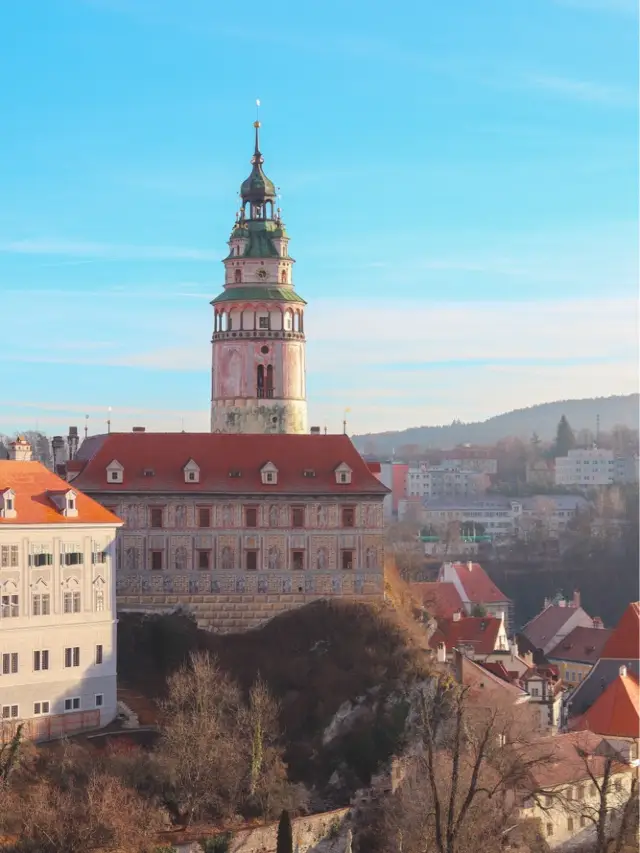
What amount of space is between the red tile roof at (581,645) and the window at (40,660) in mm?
56520

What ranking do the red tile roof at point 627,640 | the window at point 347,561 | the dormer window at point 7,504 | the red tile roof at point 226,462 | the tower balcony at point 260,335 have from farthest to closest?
the red tile roof at point 627,640 → the tower balcony at point 260,335 → the red tile roof at point 226,462 → the window at point 347,561 → the dormer window at point 7,504

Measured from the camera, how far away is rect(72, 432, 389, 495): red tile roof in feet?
278

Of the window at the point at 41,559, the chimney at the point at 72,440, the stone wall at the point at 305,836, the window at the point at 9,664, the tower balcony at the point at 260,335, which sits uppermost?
the tower balcony at the point at 260,335

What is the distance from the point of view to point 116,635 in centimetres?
7812

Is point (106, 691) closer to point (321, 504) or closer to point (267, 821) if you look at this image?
point (267, 821)

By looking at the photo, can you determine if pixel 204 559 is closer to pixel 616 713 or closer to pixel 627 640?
pixel 616 713

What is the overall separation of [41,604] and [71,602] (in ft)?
4.56

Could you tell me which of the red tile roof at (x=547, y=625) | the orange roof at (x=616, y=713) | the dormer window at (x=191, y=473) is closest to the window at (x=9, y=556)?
the dormer window at (x=191, y=473)

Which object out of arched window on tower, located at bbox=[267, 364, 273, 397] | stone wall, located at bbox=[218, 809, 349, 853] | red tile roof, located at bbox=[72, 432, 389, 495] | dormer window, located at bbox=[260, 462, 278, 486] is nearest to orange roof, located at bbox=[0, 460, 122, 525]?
red tile roof, located at bbox=[72, 432, 389, 495]

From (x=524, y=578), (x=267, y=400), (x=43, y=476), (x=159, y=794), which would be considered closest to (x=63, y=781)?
(x=159, y=794)

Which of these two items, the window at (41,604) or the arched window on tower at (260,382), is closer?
the window at (41,604)

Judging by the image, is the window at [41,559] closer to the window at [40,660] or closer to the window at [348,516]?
the window at [40,660]

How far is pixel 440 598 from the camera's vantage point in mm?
130750

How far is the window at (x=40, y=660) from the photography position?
7412 cm
